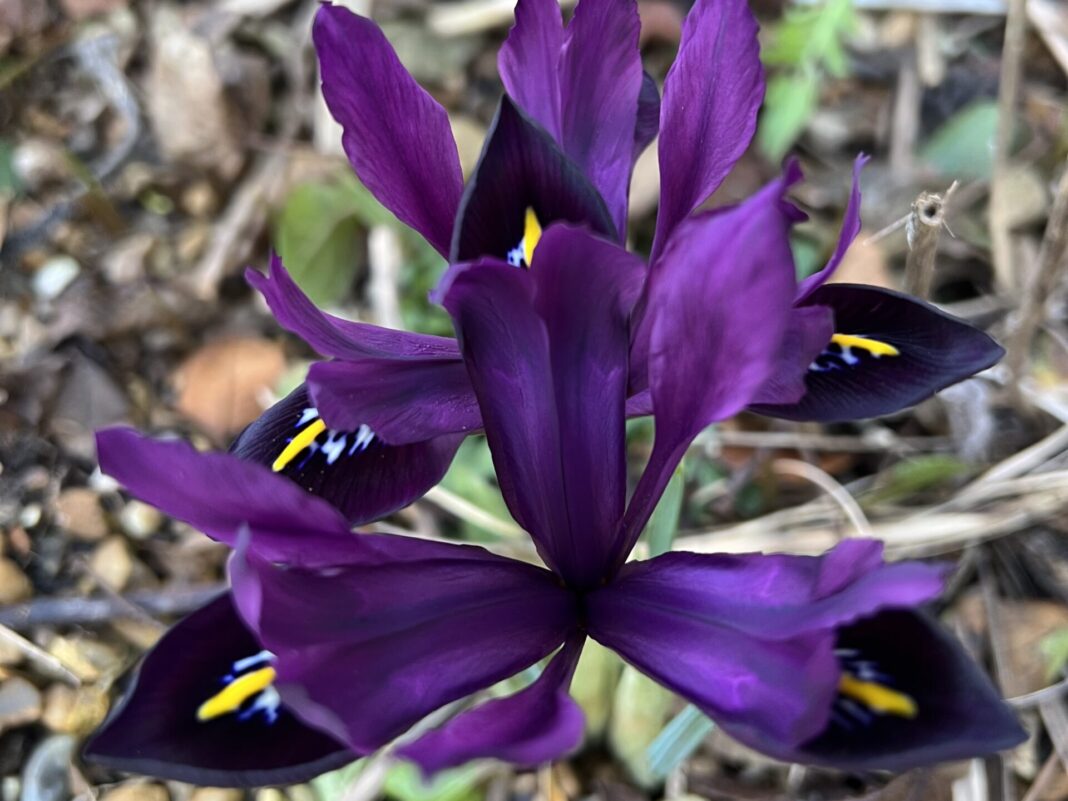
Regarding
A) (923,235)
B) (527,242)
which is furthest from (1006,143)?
(527,242)

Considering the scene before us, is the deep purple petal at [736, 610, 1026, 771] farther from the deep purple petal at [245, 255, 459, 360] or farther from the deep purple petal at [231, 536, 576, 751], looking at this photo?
the deep purple petal at [245, 255, 459, 360]

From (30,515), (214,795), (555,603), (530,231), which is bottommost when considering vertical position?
(214,795)

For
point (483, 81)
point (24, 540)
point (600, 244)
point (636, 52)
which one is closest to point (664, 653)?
point (600, 244)

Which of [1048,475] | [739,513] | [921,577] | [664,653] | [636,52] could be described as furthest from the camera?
[739,513]

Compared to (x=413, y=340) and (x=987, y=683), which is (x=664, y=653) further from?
(x=413, y=340)

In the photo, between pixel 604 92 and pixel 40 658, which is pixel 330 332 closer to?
pixel 604 92

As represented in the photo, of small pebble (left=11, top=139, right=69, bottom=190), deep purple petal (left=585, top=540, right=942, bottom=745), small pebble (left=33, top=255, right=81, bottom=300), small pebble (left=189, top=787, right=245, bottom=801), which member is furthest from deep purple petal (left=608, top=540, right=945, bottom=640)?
small pebble (left=11, top=139, right=69, bottom=190)

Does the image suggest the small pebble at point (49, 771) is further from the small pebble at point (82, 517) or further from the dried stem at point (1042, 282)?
the dried stem at point (1042, 282)
